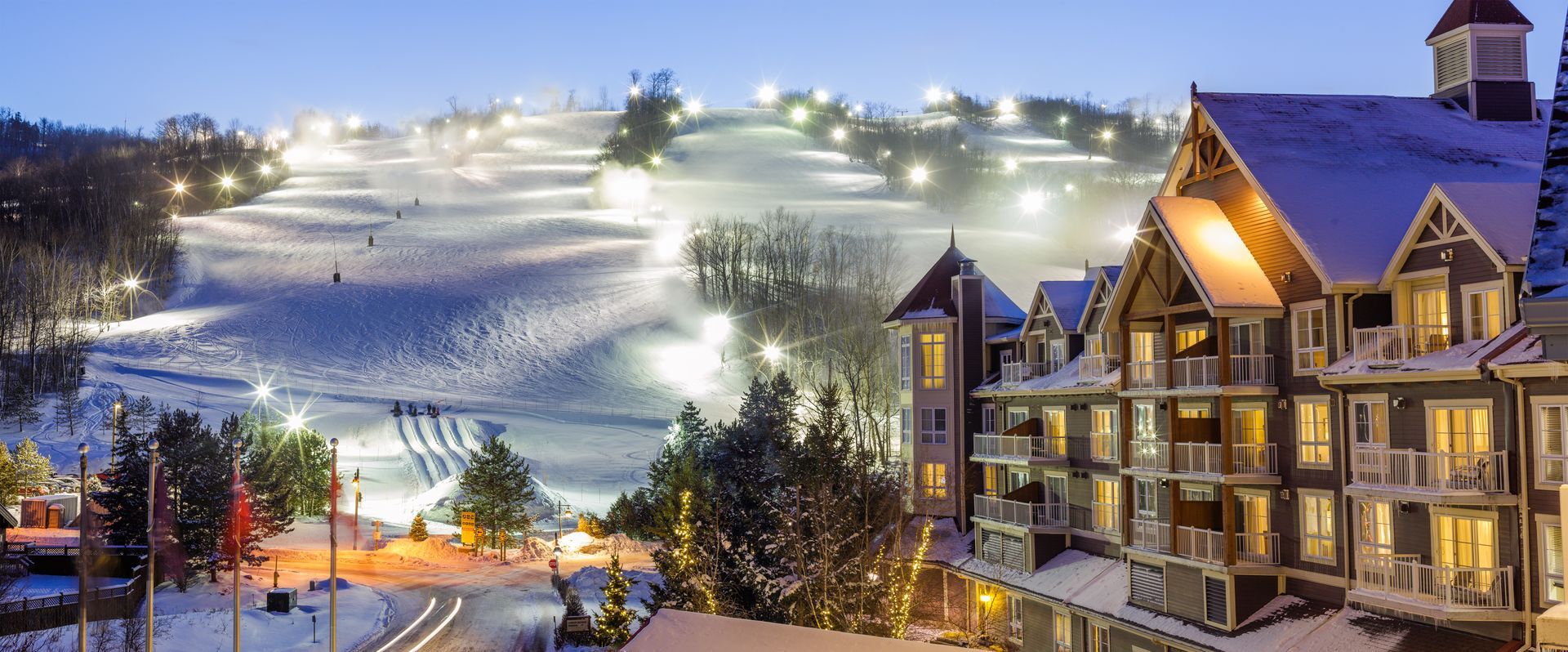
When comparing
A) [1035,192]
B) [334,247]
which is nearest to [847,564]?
[334,247]

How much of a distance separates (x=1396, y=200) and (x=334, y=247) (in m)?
129

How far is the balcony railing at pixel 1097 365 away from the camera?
37688 mm

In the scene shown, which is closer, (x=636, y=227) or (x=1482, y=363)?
(x=1482, y=363)

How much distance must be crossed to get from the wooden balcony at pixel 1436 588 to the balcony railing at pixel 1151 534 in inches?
260

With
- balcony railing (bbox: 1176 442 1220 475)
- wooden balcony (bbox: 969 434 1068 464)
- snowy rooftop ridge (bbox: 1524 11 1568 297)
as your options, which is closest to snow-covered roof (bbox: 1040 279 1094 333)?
wooden balcony (bbox: 969 434 1068 464)

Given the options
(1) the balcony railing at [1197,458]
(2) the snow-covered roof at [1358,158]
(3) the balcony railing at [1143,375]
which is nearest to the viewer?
(2) the snow-covered roof at [1358,158]

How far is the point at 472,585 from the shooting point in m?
56.4

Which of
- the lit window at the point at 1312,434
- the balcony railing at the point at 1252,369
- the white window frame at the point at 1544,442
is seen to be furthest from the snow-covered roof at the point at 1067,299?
the white window frame at the point at 1544,442

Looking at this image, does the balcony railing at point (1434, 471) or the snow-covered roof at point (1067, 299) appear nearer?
the balcony railing at point (1434, 471)

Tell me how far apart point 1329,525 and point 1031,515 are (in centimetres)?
1289

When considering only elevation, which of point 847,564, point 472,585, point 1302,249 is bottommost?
point 472,585

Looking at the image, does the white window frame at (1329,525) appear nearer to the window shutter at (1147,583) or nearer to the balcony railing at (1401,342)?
the balcony railing at (1401,342)

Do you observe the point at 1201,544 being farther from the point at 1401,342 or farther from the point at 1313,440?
the point at 1401,342

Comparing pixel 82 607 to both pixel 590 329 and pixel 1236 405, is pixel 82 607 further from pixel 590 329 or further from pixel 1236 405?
pixel 590 329
